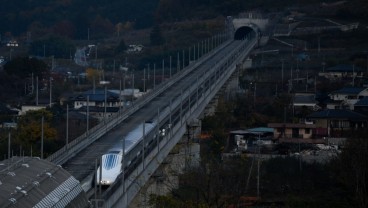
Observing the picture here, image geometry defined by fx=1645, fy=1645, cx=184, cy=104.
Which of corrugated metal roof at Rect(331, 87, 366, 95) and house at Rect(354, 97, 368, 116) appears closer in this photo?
house at Rect(354, 97, 368, 116)

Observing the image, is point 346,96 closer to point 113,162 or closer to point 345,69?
point 345,69

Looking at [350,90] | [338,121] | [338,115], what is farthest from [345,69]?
[338,121]

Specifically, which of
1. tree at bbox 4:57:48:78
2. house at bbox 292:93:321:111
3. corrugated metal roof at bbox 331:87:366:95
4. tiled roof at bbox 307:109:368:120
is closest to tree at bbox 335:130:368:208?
tiled roof at bbox 307:109:368:120

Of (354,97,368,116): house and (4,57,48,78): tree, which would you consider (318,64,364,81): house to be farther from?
(4,57,48,78): tree

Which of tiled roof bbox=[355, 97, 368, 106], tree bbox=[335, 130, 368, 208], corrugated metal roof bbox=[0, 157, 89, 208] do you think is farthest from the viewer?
tiled roof bbox=[355, 97, 368, 106]

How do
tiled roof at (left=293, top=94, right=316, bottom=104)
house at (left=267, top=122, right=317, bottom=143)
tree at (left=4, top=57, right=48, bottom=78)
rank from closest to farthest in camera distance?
1. house at (left=267, top=122, right=317, bottom=143)
2. tiled roof at (left=293, top=94, right=316, bottom=104)
3. tree at (left=4, top=57, right=48, bottom=78)

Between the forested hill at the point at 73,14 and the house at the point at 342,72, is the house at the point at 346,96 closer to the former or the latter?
the house at the point at 342,72
